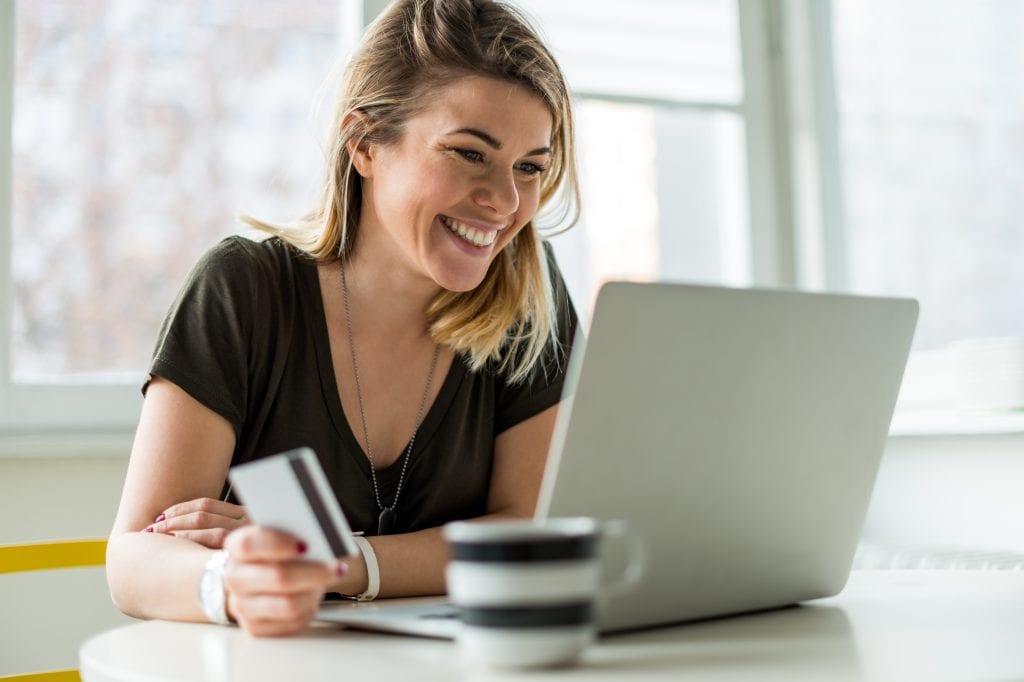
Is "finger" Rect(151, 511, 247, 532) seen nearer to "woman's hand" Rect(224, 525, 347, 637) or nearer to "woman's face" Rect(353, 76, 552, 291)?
"woman's hand" Rect(224, 525, 347, 637)

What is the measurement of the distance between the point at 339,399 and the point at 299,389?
53 mm

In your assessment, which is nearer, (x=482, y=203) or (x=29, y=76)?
(x=482, y=203)

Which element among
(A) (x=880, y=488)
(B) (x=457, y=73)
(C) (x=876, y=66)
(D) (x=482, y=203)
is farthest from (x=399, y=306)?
(C) (x=876, y=66)

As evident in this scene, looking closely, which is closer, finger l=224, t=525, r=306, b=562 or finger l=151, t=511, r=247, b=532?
finger l=224, t=525, r=306, b=562

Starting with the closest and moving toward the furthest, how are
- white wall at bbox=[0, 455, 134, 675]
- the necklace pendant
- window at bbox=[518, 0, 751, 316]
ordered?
the necklace pendant, white wall at bbox=[0, 455, 134, 675], window at bbox=[518, 0, 751, 316]

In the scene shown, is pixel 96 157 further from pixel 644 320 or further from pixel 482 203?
pixel 644 320

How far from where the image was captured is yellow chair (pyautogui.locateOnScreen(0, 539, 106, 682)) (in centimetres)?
128

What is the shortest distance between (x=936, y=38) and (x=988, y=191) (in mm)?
414

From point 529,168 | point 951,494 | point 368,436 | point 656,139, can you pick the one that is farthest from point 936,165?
point 368,436

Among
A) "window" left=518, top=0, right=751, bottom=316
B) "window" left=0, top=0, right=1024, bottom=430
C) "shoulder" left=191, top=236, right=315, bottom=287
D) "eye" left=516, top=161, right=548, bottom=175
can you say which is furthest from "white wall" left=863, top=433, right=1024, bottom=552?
"shoulder" left=191, top=236, right=315, bottom=287

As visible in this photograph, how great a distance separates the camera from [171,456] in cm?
122

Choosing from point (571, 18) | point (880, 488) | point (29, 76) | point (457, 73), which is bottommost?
point (880, 488)

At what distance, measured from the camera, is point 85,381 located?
7.22ft

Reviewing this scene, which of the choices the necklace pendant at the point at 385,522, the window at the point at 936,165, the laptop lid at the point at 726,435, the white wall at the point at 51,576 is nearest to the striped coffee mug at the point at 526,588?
the laptop lid at the point at 726,435
